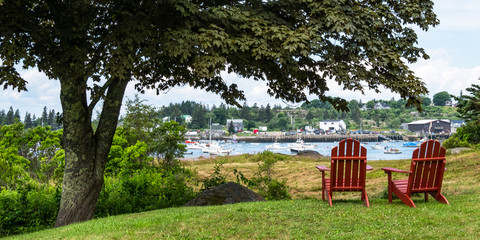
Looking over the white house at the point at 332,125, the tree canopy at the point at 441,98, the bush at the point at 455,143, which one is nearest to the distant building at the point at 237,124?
the white house at the point at 332,125

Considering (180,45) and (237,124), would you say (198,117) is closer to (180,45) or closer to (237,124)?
(237,124)

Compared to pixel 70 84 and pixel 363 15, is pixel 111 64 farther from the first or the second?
pixel 363 15

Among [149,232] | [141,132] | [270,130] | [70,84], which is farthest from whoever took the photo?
[270,130]

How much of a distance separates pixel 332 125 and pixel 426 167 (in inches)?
3785

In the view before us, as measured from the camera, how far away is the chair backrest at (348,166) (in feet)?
21.1

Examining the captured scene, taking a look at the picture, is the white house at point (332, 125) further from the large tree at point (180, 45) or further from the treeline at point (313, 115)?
the large tree at point (180, 45)

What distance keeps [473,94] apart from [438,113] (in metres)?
92.3

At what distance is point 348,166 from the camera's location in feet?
21.4

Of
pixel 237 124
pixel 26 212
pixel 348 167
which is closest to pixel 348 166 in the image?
pixel 348 167

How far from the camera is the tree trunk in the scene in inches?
299

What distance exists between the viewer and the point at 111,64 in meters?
6.59

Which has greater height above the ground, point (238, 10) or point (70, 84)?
point (238, 10)

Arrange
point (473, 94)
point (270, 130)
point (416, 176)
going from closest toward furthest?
point (416, 176), point (473, 94), point (270, 130)

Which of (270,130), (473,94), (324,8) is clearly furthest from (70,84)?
(270,130)
